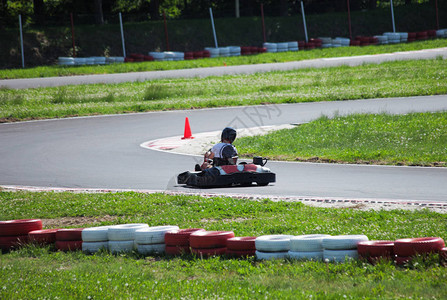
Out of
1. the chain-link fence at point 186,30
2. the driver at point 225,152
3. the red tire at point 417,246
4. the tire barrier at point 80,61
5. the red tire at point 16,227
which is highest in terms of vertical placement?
the chain-link fence at point 186,30

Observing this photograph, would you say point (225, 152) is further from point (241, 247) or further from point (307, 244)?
point (307, 244)

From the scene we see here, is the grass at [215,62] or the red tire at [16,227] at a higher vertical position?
the grass at [215,62]

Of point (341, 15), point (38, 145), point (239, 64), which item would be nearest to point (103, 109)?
point (38, 145)

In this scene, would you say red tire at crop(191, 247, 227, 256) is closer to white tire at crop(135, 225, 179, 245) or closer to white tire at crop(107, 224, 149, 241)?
white tire at crop(135, 225, 179, 245)

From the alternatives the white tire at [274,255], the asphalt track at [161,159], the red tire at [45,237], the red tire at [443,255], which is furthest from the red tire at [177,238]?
the asphalt track at [161,159]

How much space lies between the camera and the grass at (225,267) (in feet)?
20.0

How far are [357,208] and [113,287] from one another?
4.40 meters

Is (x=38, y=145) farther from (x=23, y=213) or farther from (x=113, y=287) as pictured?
(x=113, y=287)

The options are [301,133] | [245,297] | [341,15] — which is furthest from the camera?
[341,15]

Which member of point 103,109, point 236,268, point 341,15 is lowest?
point 236,268

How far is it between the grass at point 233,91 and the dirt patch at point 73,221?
13.8m

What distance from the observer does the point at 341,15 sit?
52.9 metres

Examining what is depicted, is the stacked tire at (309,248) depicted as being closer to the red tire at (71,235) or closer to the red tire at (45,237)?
the red tire at (71,235)

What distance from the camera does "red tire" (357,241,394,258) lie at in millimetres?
6734
